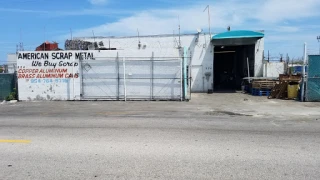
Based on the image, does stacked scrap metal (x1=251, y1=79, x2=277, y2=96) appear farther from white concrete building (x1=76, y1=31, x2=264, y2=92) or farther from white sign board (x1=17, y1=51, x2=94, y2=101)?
white sign board (x1=17, y1=51, x2=94, y2=101)

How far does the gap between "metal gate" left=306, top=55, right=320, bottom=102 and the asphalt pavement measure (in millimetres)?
6095

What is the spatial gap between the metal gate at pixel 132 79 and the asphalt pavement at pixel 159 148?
6.64 meters

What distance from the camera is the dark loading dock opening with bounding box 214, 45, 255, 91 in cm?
2452

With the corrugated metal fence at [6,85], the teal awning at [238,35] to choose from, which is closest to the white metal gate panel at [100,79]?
the corrugated metal fence at [6,85]

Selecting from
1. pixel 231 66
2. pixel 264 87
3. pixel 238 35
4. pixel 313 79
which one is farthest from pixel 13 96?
pixel 231 66

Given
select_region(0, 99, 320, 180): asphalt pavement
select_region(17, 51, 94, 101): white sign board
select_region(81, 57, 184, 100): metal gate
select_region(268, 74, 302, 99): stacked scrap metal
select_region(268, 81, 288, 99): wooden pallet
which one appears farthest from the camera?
select_region(268, 81, 288, 99): wooden pallet

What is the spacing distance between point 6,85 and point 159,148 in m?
15.3

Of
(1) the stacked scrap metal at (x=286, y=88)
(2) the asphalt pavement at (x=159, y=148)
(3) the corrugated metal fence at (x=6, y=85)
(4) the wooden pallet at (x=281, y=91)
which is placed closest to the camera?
(2) the asphalt pavement at (x=159, y=148)

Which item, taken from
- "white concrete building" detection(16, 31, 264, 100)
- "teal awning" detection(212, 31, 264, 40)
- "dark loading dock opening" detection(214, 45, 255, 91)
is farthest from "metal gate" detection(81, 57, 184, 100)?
"dark loading dock opening" detection(214, 45, 255, 91)

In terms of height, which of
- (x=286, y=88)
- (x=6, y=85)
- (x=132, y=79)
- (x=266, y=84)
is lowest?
(x=286, y=88)

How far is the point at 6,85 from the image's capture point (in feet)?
59.1

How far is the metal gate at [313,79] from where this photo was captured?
50.8 feet

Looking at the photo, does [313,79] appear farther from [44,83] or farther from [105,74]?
[44,83]

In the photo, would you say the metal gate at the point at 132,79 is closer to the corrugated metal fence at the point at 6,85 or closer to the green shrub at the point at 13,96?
the green shrub at the point at 13,96
